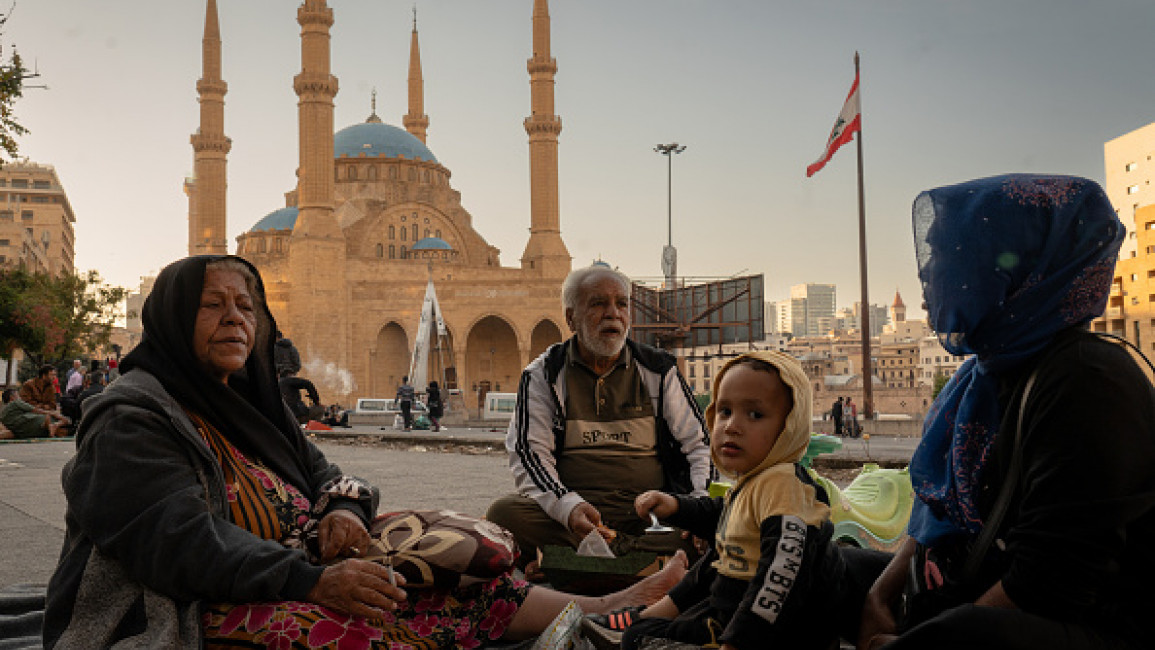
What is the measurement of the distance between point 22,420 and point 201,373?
12022mm

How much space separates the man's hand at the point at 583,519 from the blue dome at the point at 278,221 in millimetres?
44684

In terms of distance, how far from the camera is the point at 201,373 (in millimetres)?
2109

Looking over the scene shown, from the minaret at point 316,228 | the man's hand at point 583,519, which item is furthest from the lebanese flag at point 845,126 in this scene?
the minaret at point 316,228

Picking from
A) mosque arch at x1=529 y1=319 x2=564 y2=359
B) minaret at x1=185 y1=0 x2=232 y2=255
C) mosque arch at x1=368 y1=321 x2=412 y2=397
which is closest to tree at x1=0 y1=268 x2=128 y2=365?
minaret at x1=185 y1=0 x2=232 y2=255

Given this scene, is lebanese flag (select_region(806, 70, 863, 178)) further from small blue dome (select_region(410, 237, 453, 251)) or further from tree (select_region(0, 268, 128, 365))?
small blue dome (select_region(410, 237, 453, 251))

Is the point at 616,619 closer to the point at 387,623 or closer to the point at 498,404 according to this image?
the point at 387,623

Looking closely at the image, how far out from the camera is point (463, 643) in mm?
2186

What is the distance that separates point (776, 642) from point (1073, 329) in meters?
0.82

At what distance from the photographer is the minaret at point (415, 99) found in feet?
171

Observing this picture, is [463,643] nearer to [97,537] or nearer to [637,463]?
[97,537]

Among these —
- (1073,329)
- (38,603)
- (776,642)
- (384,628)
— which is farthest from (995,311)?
(38,603)

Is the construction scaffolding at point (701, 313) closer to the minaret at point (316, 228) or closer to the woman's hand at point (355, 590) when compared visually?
the minaret at point (316, 228)

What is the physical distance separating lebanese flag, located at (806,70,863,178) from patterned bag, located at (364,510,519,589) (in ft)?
56.7

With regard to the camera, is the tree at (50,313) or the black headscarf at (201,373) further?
the tree at (50,313)
